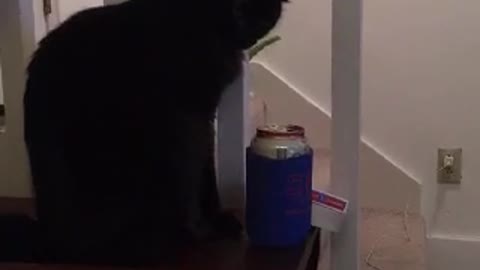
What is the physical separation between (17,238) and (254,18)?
1.33 feet

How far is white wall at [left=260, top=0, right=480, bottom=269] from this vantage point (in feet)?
7.25

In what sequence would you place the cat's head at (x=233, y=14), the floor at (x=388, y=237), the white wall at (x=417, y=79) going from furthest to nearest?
the white wall at (x=417, y=79) < the floor at (x=388, y=237) < the cat's head at (x=233, y=14)

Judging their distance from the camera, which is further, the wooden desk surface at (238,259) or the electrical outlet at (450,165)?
the electrical outlet at (450,165)

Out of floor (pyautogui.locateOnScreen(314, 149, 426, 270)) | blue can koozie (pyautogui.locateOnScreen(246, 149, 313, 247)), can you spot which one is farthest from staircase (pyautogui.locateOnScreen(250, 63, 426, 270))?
blue can koozie (pyautogui.locateOnScreen(246, 149, 313, 247))

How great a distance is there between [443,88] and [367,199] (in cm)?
42

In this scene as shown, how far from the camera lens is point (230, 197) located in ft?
3.49

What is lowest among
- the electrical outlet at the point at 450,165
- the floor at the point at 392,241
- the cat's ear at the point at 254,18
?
the floor at the point at 392,241

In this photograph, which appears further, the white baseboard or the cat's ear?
the white baseboard

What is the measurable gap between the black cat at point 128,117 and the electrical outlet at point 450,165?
150 cm

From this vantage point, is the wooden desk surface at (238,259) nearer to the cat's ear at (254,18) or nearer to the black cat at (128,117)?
the black cat at (128,117)

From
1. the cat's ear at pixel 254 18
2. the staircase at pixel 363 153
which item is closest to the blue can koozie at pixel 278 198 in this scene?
the cat's ear at pixel 254 18

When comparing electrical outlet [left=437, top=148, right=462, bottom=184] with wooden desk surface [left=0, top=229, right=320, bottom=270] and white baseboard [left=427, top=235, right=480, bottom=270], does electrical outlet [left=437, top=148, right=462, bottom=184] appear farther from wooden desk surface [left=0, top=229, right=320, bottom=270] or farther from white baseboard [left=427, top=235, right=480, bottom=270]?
wooden desk surface [left=0, top=229, right=320, bottom=270]

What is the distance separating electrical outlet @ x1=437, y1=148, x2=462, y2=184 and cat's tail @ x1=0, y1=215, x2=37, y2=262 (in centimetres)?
158

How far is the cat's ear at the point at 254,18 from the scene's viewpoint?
2.80 ft
